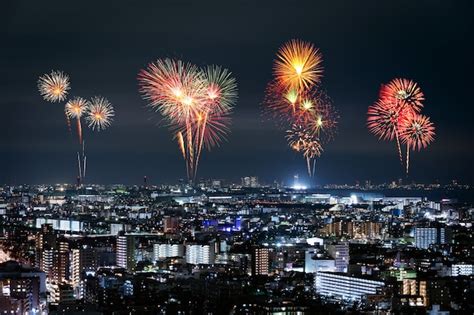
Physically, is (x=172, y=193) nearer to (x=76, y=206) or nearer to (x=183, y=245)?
(x=76, y=206)

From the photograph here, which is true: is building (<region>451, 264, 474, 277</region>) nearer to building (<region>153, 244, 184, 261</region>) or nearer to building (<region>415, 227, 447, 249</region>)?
building (<region>153, 244, 184, 261</region>)

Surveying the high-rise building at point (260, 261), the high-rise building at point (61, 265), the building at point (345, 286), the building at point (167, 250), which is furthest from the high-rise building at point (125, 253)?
the building at point (345, 286)

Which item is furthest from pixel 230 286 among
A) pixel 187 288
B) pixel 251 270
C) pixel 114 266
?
pixel 114 266

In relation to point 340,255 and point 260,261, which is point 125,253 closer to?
point 260,261

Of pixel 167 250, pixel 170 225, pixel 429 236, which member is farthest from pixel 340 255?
pixel 170 225

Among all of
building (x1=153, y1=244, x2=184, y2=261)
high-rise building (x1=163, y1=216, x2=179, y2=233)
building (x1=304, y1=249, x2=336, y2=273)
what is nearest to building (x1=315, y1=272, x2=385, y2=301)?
building (x1=304, y1=249, x2=336, y2=273)

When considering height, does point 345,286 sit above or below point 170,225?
below

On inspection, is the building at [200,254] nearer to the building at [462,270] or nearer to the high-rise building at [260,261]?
the high-rise building at [260,261]
